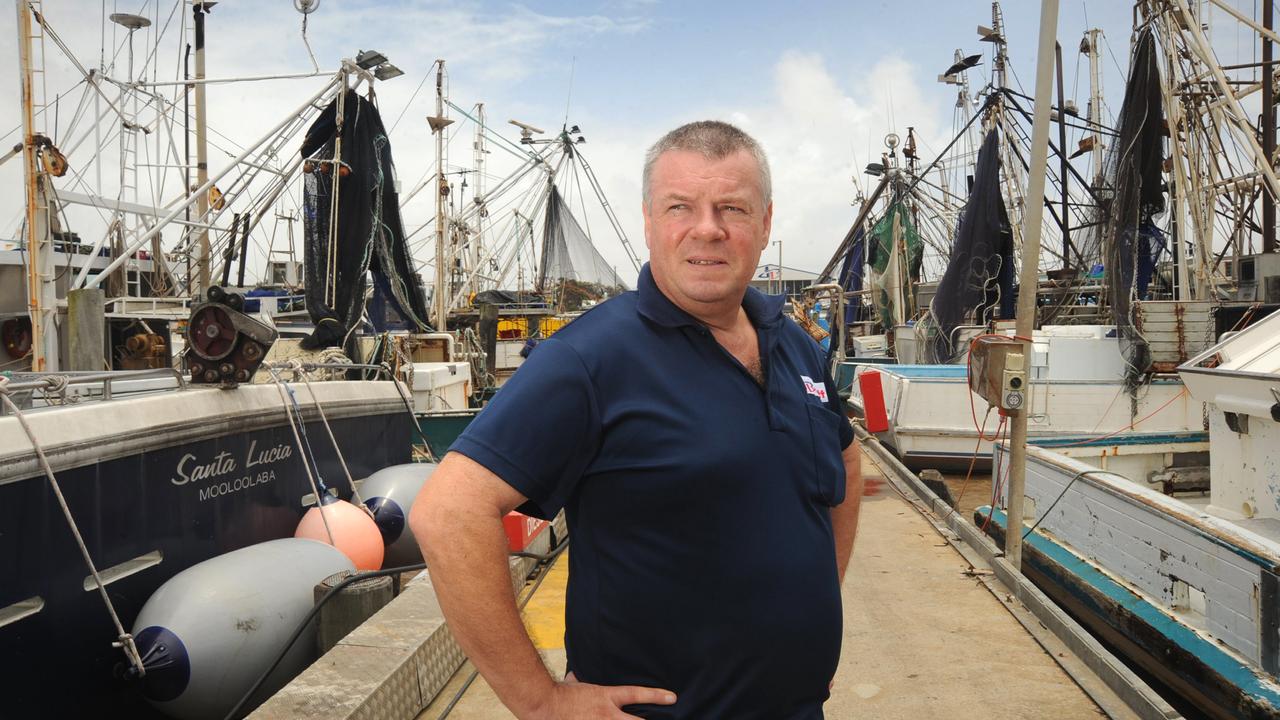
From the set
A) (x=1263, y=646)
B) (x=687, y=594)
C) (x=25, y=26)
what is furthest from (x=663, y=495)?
(x=25, y=26)

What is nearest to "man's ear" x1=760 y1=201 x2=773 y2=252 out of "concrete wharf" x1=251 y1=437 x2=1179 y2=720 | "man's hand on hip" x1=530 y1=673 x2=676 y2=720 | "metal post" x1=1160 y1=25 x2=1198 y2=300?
"man's hand on hip" x1=530 y1=673 x2=676 y2=720

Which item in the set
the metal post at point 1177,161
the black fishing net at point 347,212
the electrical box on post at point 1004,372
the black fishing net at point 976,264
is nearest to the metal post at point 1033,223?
the electrical box on post at point 1004,372

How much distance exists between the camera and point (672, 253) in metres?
1.85

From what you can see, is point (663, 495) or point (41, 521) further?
point (41, 521)

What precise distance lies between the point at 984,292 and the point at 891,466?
7532 mm

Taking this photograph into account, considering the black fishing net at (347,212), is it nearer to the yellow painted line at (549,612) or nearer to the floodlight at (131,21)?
the yellow painted line at (549,612)

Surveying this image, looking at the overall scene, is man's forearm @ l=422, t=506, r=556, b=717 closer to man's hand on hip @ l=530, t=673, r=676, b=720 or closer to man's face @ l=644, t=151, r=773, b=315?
man's hand on hip @ l=530, t=673, r=676, b=720

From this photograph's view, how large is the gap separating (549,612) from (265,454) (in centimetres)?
251

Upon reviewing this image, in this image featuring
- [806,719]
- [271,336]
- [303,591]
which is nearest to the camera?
[806,719]

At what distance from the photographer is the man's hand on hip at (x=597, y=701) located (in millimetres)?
1659

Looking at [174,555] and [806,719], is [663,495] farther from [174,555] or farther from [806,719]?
Answer: [174,555]

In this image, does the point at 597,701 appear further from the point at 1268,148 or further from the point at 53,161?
the point at 1268,148

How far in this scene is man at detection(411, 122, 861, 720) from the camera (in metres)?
1.60

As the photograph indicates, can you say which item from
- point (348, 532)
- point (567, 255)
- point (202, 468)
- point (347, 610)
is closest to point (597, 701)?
point (347, 610)
